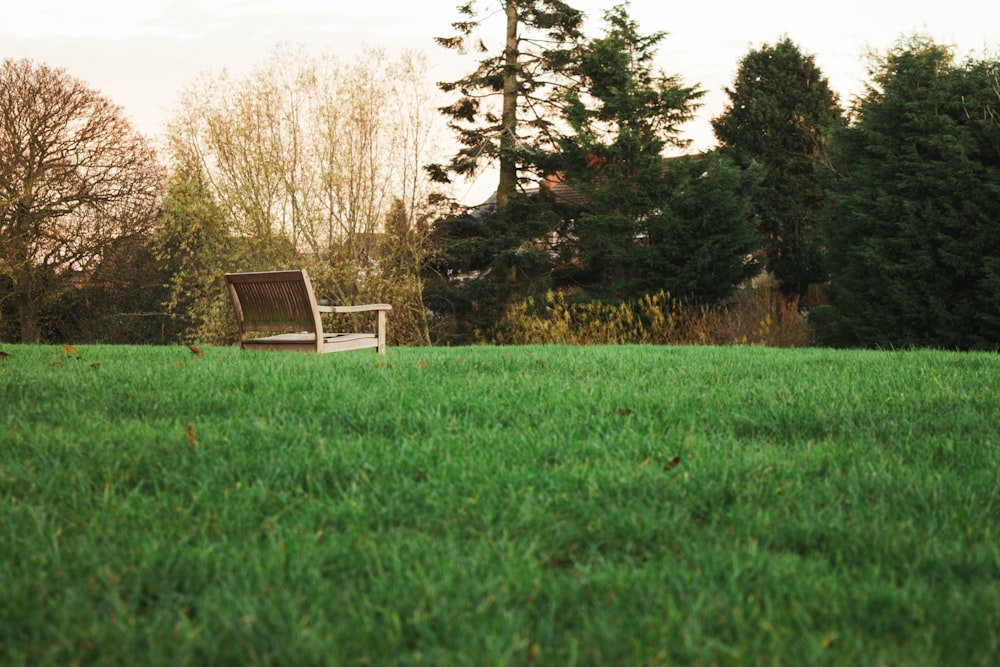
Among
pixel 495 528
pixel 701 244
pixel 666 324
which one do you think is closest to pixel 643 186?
pixel 701 244

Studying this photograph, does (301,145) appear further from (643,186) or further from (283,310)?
(283,310)

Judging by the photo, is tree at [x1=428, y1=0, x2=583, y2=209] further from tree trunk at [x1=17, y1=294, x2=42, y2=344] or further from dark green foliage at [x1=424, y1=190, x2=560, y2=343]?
tree trunk at [x1=17, y1=294, x2=42, y2=344]

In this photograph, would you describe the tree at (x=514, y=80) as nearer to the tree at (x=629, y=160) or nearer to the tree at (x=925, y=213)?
the tree at (x=629, y=160)

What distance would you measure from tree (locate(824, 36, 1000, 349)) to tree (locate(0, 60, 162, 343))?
17769 mm

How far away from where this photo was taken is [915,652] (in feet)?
5.14

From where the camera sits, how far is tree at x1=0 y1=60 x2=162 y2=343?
1941cm

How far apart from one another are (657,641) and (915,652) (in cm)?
53

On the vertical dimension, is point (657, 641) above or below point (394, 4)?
below

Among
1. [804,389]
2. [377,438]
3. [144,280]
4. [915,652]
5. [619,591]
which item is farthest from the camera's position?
[144,280]

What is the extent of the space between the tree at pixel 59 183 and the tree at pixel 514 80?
8987mm

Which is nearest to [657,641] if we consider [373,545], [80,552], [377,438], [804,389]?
[373,545]

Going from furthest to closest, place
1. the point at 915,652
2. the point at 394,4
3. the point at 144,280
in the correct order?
the point at 144,280, the point at 394,4, the point at 915,652

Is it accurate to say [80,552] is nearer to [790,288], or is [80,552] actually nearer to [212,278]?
[212,278]

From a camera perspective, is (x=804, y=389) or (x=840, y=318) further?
(x=840, y=318)
